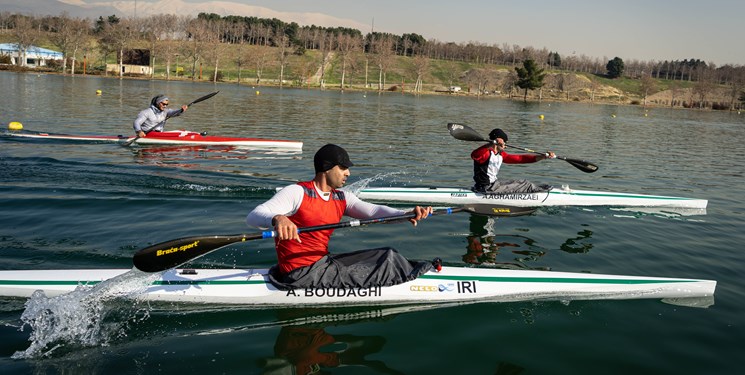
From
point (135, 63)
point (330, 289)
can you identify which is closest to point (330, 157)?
point (330, 289)

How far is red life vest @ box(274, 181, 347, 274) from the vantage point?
6207mm

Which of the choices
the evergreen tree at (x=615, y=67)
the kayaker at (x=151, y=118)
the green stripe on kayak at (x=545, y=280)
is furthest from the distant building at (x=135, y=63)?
the evergreen tree at (x=615, y=67)

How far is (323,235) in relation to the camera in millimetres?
6438

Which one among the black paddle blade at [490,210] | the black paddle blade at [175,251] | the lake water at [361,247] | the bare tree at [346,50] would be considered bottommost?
the lake water at [361,247]

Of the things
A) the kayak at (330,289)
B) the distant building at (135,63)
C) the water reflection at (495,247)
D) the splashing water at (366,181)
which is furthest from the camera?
the distant building at (135,63)

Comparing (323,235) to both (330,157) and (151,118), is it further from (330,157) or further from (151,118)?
(151,118)

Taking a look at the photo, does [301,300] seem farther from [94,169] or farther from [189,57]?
[189,57]

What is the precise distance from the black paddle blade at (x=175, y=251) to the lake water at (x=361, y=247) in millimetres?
Result: 782

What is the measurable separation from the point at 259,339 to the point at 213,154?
539 inches

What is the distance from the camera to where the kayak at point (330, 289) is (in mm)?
6742

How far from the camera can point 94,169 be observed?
15.1 meters

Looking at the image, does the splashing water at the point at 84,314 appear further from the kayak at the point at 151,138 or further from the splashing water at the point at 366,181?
the kayak at the point at 151,138

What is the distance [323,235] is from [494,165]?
23.4 ft

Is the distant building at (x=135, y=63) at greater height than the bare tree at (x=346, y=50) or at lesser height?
lesser
